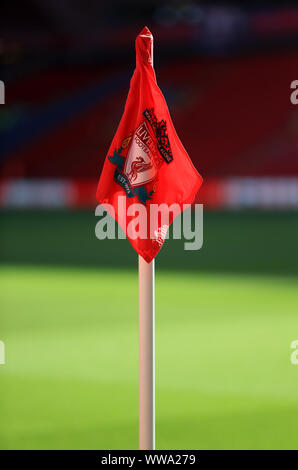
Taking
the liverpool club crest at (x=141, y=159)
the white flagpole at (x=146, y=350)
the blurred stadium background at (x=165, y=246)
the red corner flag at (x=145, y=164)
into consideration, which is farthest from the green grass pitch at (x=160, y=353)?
the liverpool club crest at (x=141, y=159)

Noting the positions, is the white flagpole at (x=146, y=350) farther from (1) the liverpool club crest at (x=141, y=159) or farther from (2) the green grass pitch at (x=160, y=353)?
(2) the green grass pitch at (x=160, y=353)

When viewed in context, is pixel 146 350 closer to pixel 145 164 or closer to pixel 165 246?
pixel 145 164

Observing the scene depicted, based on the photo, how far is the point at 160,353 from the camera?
609cm

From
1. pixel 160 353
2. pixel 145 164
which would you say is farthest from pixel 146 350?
pixel 160 353

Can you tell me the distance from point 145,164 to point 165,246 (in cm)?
1036

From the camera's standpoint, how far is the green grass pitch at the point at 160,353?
428cm

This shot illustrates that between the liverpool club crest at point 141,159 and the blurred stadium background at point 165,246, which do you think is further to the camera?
Result: the blurred stadium background at point 165,246

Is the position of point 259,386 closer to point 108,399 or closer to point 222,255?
point 108,399

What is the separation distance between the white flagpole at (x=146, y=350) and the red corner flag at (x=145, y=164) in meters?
0.08

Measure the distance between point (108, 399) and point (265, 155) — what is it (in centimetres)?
1872

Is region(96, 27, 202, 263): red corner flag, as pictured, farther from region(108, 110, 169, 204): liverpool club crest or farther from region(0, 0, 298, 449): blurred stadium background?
region(0, 0, 298, 449): blurred stadium background

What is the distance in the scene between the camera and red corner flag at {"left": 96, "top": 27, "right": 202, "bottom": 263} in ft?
9.46

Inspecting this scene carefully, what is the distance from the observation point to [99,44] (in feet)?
93.2
